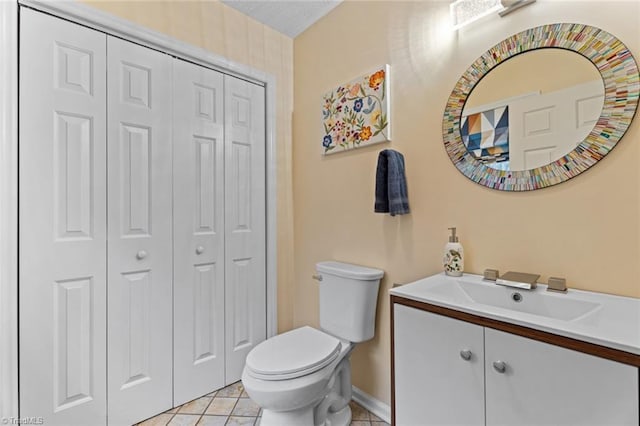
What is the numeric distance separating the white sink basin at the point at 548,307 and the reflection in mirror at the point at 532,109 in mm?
454

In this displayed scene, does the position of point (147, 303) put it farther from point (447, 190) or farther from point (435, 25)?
point (435, 25)

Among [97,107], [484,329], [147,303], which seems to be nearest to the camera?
[484,329]

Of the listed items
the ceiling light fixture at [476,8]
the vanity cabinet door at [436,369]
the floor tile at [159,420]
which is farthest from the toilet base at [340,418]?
the ceiling light fixture at [476,8]

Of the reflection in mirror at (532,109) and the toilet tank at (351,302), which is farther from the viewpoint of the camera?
the toilet tank at (351,302)

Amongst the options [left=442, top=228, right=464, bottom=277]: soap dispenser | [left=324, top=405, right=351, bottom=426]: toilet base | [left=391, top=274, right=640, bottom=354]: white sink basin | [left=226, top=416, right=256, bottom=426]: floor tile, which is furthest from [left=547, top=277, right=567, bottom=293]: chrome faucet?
[left=226, top=416, right=256, bottom=426]: floor tile

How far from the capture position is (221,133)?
192cm

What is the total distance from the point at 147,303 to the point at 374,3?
6.36ft

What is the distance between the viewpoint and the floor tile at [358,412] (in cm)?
167

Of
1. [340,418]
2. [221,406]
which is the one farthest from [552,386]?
[221,406]

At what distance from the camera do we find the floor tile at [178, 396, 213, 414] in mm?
1717

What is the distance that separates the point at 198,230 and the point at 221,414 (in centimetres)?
98

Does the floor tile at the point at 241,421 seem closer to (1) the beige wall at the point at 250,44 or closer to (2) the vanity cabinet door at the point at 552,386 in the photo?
(1) the beige wall at the point at 250,44

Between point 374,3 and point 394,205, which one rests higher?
point 374,3

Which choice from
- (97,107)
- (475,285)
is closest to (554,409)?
(475,285)
